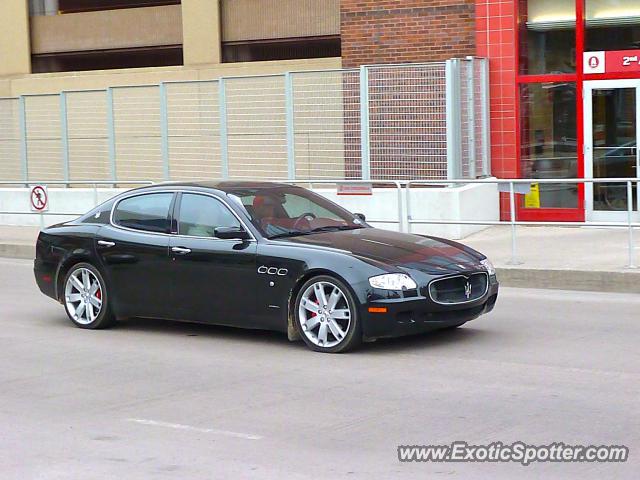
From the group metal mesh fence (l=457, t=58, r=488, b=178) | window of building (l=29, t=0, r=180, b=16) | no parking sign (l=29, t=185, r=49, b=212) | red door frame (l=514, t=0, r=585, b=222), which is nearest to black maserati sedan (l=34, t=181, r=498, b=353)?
no parking sign (l=29, t=185, r=49, b=212)

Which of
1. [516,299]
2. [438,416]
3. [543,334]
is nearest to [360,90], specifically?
[516,299]

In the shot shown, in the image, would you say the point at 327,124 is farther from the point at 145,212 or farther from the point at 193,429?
the point at 193,429

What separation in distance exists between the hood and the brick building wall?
9.84 m

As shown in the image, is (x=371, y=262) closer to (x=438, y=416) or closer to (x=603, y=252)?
(x=438, y=416)

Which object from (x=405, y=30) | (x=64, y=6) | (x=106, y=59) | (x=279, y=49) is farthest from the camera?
(x=64, y=6)

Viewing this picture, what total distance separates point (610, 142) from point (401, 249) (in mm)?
10114

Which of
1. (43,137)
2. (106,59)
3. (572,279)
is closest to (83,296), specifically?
(572,279)

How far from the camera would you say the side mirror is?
9.98 metres

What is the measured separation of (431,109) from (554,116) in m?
2.20

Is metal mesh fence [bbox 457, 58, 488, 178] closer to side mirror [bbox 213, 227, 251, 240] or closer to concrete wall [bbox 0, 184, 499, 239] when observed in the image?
concrete wall [bbox 0, 184, 499, 239]

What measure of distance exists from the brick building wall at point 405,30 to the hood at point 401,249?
984cm

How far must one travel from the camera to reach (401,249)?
9758 millimetres

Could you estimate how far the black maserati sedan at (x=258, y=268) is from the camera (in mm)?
9352

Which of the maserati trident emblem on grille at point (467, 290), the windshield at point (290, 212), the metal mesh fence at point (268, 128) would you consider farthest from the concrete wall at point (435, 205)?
the maserati trident emblem on grille at point (467, 290)
